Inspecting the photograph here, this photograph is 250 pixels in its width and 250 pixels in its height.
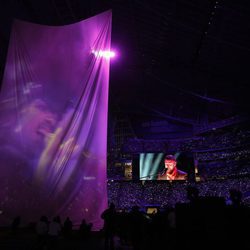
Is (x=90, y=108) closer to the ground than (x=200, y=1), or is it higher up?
closer to the ground

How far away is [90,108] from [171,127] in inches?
1027

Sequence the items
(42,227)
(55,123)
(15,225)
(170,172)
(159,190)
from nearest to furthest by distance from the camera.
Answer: (42,227)
(15,225)
(55,123)
(170,172)
(159,190)

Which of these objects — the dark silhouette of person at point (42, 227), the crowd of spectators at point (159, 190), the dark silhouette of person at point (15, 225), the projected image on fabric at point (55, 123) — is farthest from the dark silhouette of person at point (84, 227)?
the crowd of spectators at point (159, 190)

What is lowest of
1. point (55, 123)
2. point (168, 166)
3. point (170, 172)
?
point (55, 123)

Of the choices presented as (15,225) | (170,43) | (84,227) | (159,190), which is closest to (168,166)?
(159,190)

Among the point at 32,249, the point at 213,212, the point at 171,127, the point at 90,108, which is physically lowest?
the point at 32,249

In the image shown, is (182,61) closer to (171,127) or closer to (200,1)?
(200,1)

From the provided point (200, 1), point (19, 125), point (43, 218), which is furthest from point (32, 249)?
point (200, 1)

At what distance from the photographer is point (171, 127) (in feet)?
103

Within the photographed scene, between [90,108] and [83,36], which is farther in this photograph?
[83,36]

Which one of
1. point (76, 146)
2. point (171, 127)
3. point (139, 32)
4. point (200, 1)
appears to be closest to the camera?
point (76, 146)

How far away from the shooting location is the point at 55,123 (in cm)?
602

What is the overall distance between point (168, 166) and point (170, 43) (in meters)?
14.1

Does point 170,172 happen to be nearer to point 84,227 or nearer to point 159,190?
point 159,190
